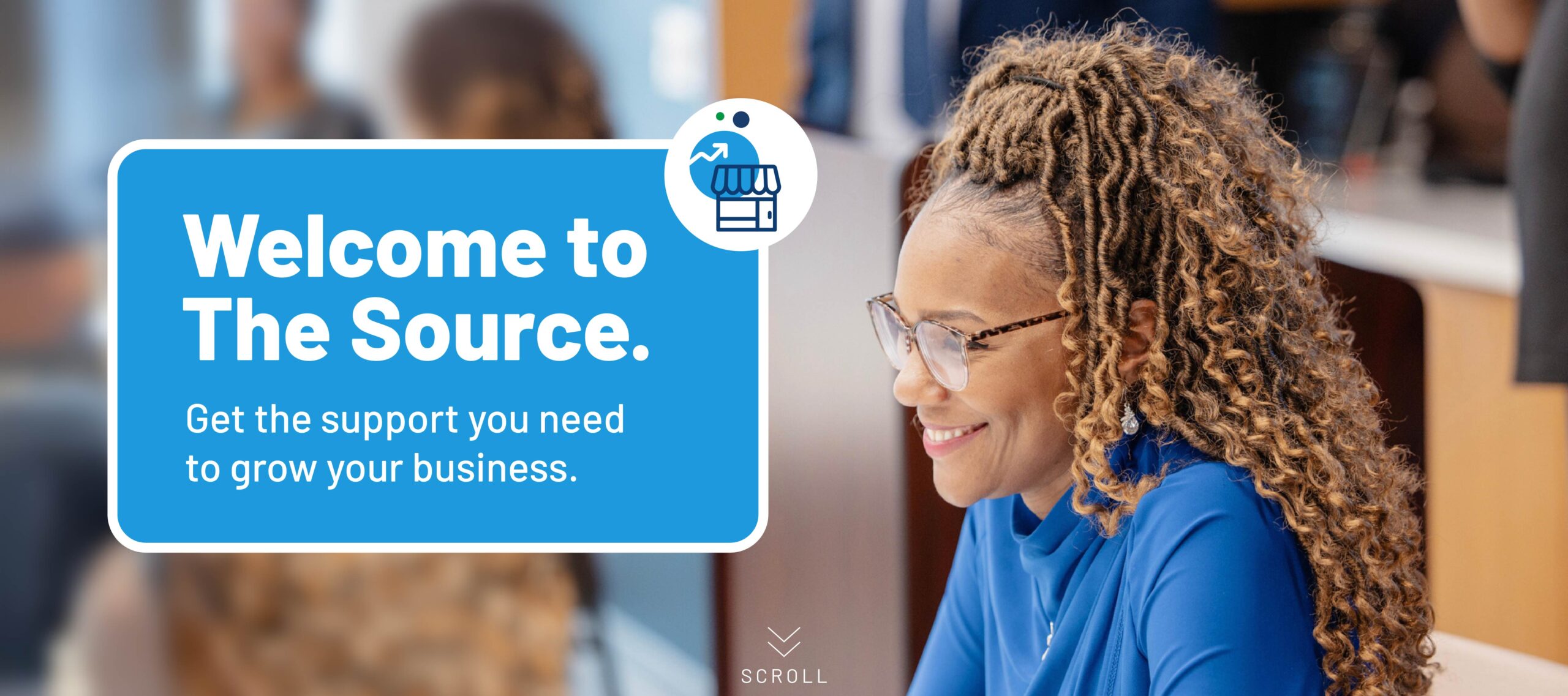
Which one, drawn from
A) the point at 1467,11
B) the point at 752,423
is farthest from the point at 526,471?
the point at 1467,11

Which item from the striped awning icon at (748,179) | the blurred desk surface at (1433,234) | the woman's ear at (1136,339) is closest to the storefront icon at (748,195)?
the striped awning icon at (748,179)

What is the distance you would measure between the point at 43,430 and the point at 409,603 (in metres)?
0.35

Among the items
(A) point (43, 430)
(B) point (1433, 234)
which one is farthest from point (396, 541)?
(B) point (1433, 234)

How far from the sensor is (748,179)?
43.6 inches

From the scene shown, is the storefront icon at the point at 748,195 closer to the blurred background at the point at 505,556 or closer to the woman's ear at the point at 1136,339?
the blurred background at the point at 505,556

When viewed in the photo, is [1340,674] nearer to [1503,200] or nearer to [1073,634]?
[1073,634]

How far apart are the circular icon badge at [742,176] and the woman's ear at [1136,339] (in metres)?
0.34

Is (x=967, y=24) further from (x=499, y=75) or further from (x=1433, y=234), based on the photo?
(x=1433, y=234)

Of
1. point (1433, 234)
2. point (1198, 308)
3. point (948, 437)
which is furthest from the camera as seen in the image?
point (1433, 234)

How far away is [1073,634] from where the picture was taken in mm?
844

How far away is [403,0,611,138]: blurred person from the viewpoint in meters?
1.14

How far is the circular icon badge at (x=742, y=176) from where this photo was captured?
111 cm

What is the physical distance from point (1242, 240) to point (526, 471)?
23.9 inches

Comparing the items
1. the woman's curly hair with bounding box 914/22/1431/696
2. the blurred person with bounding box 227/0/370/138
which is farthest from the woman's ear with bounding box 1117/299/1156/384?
the blurred person with bounding box 227/0/370/138
